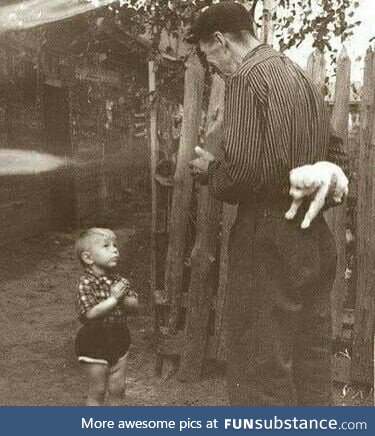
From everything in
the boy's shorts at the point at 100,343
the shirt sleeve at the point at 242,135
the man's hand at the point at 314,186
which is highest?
the shirt sleeve at the point at 242,135

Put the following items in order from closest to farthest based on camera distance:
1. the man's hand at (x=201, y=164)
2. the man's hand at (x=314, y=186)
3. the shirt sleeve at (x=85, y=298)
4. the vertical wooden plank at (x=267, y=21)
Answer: the man's hand at (x=314, y=186)
the man's hand at (x=201, y=164)
the shirt sleeve at (x=85, y=298)
the vertical wooden plank at (x=267, y=21)

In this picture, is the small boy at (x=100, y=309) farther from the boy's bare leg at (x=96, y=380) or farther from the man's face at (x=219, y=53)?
the man's face at (x=219, y=53)

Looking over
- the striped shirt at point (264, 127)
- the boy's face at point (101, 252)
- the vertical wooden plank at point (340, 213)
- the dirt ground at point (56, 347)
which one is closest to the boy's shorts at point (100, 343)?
the boy's face at point (101, 252)

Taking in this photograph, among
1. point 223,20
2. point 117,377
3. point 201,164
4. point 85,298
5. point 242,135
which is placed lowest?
point 117,377

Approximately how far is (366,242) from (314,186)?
5.59 ft

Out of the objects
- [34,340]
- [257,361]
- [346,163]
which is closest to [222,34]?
[346,163]

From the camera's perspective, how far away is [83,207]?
1056 centimetres

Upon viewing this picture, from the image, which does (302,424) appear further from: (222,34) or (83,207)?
(83,207)

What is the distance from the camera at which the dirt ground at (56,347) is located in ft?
13.0

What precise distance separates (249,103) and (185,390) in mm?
2238

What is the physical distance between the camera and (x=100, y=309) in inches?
123

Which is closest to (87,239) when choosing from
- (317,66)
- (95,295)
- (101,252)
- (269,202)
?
(101,252)

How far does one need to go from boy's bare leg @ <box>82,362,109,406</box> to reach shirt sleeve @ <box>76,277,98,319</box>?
10.6 inches

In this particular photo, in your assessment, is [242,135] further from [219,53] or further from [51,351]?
[51,351]
